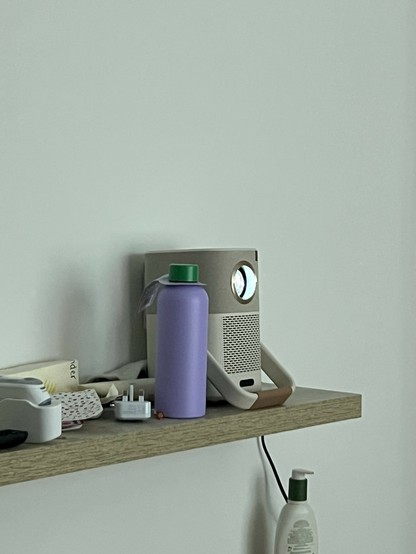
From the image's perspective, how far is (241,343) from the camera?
1236 millimetres

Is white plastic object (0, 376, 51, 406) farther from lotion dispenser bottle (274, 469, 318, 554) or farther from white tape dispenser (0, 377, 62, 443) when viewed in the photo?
lotion dispenser bottle (274, 469, 318, 554)

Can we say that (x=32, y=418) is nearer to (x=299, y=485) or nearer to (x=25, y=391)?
(x=25, y=391)

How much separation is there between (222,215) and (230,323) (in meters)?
0.23

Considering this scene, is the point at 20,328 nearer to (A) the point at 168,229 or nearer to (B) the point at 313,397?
→ (A) the point at 168,229

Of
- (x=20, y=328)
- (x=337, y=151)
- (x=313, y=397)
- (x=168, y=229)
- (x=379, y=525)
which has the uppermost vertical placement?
(x=337, y=151)

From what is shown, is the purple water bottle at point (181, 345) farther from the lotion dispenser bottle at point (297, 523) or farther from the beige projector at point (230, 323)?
the lotion dispenser bottle at point (297, 523)

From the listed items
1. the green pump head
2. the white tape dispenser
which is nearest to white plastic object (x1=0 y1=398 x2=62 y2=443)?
the white tape dispenser

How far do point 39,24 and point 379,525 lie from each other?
98 cm

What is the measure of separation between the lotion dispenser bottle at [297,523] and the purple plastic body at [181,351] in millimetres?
337

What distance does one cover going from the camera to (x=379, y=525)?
5.53 feet

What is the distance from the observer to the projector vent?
1.22 m

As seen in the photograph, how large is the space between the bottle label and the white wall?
7cm

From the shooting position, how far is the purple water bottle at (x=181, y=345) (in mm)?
1129

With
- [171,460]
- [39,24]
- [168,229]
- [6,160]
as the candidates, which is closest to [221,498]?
[171,460]
